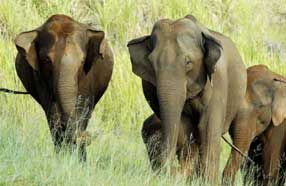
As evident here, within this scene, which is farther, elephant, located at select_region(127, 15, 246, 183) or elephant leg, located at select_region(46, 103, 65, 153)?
elephant leg, located at select_region(46, 103, 65, 153)

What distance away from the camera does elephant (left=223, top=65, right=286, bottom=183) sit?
12680mm

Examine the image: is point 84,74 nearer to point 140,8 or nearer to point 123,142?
point 123,142

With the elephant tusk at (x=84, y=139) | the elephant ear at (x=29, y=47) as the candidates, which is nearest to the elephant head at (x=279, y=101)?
the elephant tusk at (x=84, y=139)

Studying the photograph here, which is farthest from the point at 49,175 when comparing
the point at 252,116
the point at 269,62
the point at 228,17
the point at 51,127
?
the point at 228,17

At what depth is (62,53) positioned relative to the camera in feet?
35.6

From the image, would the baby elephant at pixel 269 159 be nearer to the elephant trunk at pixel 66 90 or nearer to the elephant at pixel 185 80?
the elephant at pixel 185 80

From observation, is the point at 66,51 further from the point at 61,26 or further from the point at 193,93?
the point at 193,93

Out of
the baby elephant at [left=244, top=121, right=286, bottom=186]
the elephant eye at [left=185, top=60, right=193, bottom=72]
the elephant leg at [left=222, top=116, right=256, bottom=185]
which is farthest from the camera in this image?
the baby elephant at [left=244, top=121, right=286, bottom=186]

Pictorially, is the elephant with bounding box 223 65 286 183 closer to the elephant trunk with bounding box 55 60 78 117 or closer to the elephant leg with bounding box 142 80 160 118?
the elephant leg with bounding box 142 80 160 118

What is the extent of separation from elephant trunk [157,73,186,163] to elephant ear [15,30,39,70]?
165 cm

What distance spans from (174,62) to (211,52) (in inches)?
18.8

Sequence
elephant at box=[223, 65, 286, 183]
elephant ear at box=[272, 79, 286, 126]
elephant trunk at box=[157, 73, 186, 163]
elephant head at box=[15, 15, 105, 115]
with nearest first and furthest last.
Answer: elephant trunk at box=[157, 73, 186, 163], elephant head at box=[15, 15, 105, 115], elephant at box=[223, 65, 286, 183], elephant ear at box=[272, 79, 286, 126]

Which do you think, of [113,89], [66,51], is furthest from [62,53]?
[113,89]

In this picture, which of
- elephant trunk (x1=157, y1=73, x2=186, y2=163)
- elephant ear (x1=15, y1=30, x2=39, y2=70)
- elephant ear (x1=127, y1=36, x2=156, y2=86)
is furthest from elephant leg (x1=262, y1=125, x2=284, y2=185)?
elephant ear (x1=15, y1=30, x2=39, y2=70)
